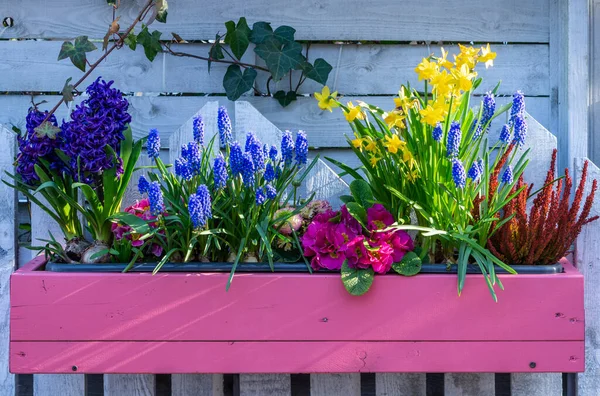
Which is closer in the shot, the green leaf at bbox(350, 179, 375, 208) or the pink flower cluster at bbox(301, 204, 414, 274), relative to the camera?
the pink flower cluster at bbox(301, 204, 414, 274)

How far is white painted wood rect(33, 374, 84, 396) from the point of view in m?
1.98

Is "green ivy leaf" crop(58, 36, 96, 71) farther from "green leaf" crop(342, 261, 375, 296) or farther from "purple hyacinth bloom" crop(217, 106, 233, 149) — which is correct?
"green leaf" crop(342, 261, 375, 296)

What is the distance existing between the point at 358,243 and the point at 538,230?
444mm

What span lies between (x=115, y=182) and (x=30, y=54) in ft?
2.75

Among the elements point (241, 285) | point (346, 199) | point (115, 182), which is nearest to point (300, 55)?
point (346, 199)

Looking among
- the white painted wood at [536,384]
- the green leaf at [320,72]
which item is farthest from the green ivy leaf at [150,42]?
the white painted wood at [536,384]

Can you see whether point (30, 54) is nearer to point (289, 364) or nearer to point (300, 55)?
point (300, 55)

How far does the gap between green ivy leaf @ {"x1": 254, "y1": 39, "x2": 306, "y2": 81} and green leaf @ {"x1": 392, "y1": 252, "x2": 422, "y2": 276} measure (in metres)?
0.83

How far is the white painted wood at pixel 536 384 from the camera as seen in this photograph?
1.93 m

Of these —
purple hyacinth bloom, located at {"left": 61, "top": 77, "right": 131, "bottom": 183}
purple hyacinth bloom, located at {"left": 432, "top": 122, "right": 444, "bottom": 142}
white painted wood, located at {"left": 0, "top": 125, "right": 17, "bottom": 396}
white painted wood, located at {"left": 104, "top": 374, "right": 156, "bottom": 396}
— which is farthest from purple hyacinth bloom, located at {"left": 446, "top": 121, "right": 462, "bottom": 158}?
white painted wood, located at {"left": 0, "top": 125, "right": 17, "bottom": 396}

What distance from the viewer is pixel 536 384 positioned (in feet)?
6.34

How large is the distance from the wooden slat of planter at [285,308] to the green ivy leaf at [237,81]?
0.83m

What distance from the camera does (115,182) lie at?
184 cm

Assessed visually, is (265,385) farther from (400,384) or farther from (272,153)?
(272,153)
